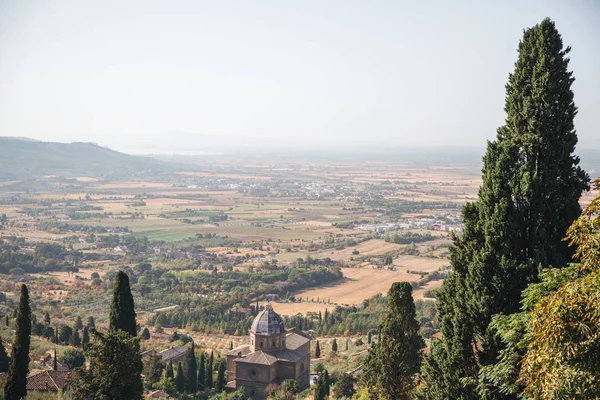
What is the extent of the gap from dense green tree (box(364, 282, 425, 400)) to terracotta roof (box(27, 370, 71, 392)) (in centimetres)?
1303

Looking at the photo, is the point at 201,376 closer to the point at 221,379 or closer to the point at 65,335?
the point at 221,379

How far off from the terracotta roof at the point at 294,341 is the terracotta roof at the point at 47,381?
11.8 metres

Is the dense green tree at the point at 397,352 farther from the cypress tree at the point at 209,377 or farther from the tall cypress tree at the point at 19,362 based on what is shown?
the cypress tree at the point at 209,377

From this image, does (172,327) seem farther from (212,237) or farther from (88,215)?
(88,215)

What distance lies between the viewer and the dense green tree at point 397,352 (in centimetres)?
1822

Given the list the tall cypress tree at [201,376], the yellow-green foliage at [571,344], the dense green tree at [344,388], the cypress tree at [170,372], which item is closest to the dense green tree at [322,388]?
the dense green tree at [344,388]

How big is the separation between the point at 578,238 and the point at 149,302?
53145mm

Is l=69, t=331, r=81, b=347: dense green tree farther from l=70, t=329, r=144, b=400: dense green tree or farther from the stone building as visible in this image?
l=70, t=329, r=144, b=400: dense green tree

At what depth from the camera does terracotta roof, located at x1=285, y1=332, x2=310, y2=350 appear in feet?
112

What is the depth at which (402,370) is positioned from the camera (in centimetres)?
1822

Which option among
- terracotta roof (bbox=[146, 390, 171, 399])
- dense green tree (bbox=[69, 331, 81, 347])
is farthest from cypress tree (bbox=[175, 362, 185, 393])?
dense green tree (bbox=[69, 331, 81, 347])

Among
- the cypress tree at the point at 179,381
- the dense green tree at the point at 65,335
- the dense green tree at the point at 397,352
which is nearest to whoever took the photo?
the dense green tree at the point at 397,352

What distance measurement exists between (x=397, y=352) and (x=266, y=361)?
49.1 ft

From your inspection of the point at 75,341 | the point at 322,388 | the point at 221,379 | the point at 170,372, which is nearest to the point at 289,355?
the point at 221,379
